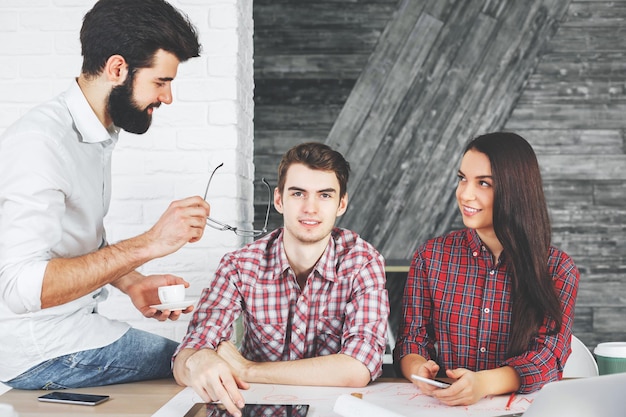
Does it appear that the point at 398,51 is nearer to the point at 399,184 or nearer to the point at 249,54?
the point at 399,184

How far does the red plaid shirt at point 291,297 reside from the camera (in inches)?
68.5

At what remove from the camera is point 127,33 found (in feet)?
5.49

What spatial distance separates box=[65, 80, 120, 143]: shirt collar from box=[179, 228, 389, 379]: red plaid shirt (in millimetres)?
491

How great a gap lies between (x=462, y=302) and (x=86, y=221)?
1058 mm

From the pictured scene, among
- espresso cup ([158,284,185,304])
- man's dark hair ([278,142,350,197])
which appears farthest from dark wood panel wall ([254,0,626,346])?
espresso cup ([158,284,185,304])

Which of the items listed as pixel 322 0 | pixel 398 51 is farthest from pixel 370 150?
pixel 322 0

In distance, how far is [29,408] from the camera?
1295 mm

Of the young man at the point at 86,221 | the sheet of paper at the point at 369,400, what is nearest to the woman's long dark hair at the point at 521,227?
the sheet of paper at the point at 369,400

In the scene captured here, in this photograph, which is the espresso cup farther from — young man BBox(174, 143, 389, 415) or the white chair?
the white chair

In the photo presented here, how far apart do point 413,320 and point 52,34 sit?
5.25ft

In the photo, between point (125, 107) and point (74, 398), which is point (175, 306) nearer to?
point (74, 398)

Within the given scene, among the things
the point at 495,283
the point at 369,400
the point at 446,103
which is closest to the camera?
the point at 369,400

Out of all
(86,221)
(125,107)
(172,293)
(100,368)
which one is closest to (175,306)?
(172,293)

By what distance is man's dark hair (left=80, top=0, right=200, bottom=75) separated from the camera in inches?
66.1
